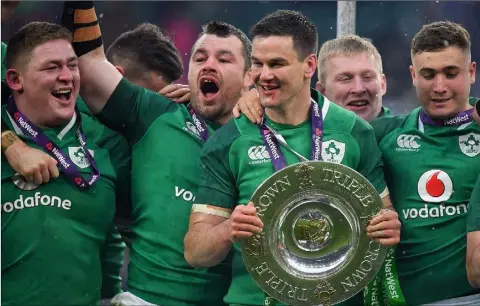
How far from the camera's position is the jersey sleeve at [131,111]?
183 inches

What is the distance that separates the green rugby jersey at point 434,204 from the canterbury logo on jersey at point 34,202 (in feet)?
4.50

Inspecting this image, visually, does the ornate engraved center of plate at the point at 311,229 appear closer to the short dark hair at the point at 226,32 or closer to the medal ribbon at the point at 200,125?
the medal ribbon at the point at 200,125

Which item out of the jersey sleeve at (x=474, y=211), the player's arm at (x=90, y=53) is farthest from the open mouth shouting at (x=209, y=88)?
the jersey sleeve at (x=474, y=211)

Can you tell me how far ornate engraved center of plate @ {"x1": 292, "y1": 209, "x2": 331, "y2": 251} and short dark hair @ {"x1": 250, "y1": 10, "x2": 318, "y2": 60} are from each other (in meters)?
0.67

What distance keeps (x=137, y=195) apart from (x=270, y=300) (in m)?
0.89

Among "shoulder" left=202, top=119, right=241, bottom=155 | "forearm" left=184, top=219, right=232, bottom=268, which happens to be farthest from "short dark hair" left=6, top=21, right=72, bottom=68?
"forearm" left=184, top=219, right=232, bottom=268

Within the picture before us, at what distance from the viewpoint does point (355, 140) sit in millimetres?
4270

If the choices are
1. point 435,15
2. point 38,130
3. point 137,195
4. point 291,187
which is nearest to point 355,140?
point 291,187

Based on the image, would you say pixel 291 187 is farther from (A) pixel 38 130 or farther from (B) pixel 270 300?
(A) pixel 38 130

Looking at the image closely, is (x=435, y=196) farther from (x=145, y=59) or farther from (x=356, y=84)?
(x=145, y=59)

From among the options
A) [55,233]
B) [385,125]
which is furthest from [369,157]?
[55,233]

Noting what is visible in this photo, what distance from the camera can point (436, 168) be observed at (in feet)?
14.5

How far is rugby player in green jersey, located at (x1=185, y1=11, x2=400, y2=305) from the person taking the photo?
420 centimetres

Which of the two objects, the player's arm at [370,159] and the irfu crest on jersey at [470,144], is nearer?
the player's arm at [370,159]
